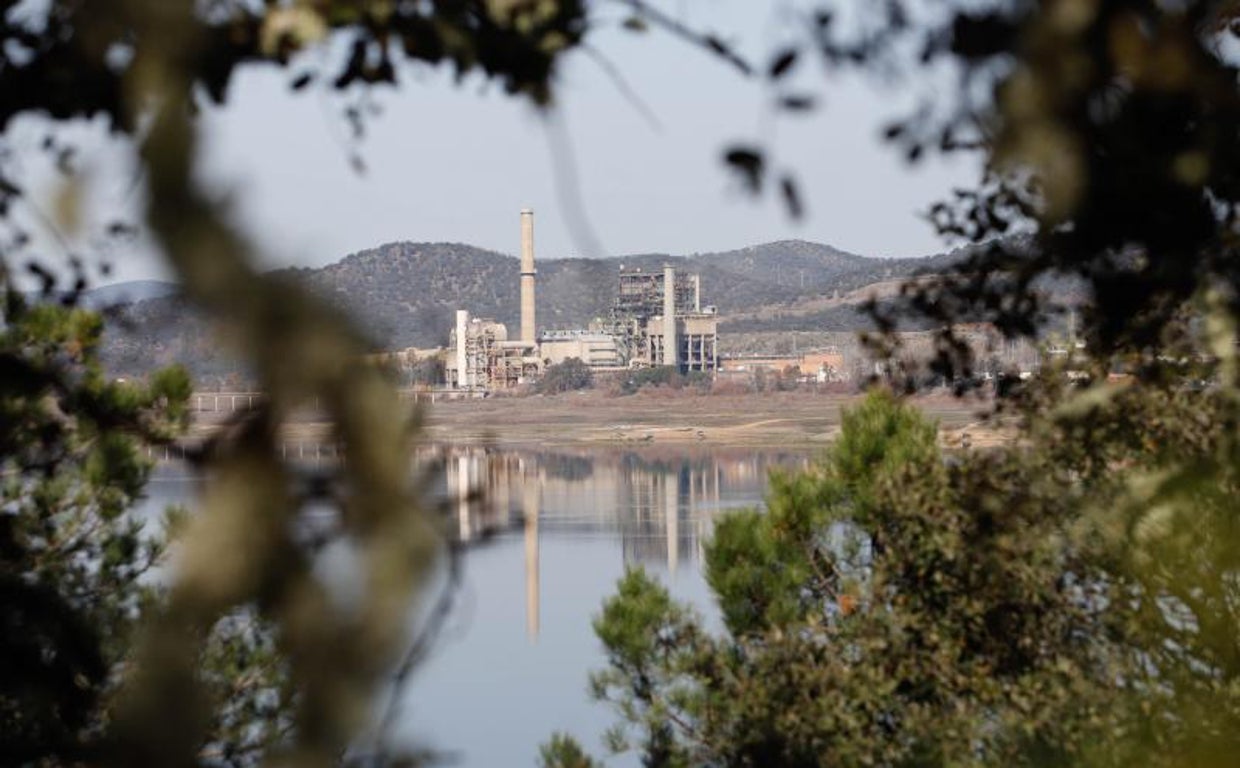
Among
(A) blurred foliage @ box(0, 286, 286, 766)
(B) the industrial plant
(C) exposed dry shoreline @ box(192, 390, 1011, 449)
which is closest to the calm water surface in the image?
(A) blurred foliage @ box(0, 286, 286, 766)

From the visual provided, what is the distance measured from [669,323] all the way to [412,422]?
79.0 m

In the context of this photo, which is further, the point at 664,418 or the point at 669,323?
the point at 669,323

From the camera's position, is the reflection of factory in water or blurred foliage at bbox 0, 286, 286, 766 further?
the reflection of factory in water

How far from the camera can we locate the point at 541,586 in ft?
95.5

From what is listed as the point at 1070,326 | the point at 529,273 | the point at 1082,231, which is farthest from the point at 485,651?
the point at 529,273

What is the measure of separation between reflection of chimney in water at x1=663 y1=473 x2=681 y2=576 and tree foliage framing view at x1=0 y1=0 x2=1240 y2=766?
19928 mm

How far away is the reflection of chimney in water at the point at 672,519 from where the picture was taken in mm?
29078

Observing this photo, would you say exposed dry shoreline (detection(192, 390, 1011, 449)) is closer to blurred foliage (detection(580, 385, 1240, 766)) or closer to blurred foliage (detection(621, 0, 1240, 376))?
blurred foliage (detection(580, 385, 1240, 766))

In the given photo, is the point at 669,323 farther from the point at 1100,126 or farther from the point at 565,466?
the point at 1100,126

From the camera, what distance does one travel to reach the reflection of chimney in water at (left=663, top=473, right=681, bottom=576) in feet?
95.4

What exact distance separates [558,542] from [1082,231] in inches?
1240

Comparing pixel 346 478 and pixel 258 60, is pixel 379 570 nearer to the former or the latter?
pixel 346 478

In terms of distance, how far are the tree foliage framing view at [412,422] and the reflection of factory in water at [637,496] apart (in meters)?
7.91

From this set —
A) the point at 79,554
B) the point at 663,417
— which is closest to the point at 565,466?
the point at 663,417
